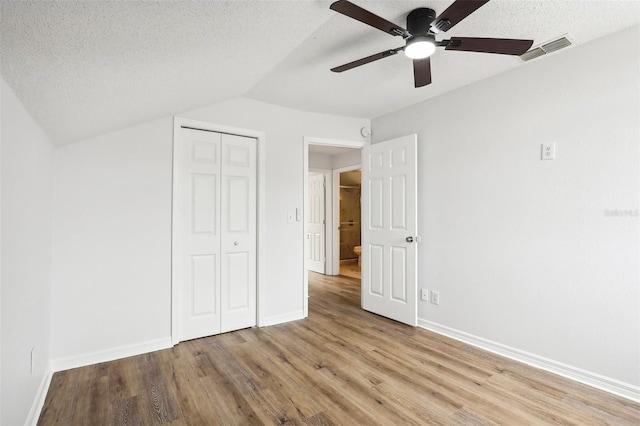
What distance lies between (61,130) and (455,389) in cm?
318

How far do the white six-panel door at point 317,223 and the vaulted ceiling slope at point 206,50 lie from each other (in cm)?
328

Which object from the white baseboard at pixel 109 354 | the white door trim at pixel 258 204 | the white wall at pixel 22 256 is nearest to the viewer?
the white wall at pixel 22 256

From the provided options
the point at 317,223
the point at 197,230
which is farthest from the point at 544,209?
the point at 317,223

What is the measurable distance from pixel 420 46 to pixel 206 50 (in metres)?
1.19

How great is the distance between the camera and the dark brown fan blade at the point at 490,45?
166 cm

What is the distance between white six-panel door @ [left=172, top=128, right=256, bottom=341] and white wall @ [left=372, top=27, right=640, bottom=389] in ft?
6.29

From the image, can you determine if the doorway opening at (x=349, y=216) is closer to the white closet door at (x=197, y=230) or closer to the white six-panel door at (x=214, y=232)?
the white six-panel door at (x=214, y=232)

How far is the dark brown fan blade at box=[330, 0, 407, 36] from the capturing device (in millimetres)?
1408

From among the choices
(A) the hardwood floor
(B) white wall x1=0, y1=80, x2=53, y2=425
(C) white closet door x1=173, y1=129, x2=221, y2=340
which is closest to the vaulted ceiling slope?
(B) white wall x1=0, y1=80, x2=53, y2=425

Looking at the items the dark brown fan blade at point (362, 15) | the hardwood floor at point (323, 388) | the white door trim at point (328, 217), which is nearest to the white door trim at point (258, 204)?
the hardwood floor at point (323, 388)

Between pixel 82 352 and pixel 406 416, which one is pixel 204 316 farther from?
pixel 406 416

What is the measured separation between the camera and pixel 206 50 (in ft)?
5.62

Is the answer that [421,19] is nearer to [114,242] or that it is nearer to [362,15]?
[362,15]

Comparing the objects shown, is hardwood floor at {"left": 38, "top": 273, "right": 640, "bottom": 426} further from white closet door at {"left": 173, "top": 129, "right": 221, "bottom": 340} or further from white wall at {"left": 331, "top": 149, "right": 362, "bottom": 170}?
white wall at {"left": 331, "top": 149, "right": 362, "bottom": 170}
